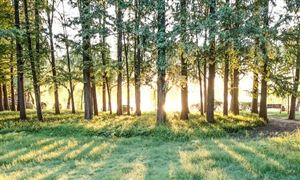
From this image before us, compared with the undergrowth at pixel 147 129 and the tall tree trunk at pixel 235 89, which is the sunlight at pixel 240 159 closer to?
the undergrowth at pixel 147 129

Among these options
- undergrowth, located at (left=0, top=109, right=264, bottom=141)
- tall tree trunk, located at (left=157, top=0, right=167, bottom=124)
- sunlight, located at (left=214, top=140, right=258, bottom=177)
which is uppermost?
tall tree trunk, located at (left=157, top=0, right=167, bottom=124)

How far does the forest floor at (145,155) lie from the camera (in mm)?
9789

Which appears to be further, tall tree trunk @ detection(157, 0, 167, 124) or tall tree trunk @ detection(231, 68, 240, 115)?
tall tree trunk @ detection(231, 68, 240, 115)

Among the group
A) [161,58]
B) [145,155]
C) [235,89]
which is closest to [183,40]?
[161,58]

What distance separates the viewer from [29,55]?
25.1 meters

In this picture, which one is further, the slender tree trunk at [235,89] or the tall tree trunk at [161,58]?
the slender tree trunk at [235,89]

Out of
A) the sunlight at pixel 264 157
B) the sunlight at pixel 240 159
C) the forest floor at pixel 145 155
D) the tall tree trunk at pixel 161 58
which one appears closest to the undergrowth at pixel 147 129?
the forest floor at pixel 145 155

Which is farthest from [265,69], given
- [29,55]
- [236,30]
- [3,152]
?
[3,152]

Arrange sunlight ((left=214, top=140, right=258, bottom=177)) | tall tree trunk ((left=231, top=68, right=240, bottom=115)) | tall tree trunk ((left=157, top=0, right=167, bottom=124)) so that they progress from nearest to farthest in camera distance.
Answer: sunlight ((left=214, top=140, right=258, bottom=177)), tall tree trunk ((left=157, top=0, right=167, bottom=124)), tall tree trunk ((left=231, top=68, right=240, bottom=115))

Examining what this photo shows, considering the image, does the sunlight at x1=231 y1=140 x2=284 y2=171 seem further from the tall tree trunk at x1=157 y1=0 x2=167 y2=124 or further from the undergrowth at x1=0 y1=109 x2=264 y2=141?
the tall tree trunk at x1=157 y1=0 x2=167 y2=124

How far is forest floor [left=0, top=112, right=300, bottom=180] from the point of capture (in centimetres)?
979

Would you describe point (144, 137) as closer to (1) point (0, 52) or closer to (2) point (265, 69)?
(2) point (265, 69)

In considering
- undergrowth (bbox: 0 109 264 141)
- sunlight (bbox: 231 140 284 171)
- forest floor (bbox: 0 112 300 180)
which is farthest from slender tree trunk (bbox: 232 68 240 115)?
sunlight (bbox: 231 140 284 171)

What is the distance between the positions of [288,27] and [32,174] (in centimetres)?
1941
